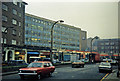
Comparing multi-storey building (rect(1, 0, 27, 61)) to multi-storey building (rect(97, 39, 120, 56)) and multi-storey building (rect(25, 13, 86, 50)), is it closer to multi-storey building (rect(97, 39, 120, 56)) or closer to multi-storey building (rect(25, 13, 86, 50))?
multi-storey building (rect(25, 13, 86, 50))

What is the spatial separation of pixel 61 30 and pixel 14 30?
2304 inches

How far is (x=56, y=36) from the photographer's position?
105438 millimetres

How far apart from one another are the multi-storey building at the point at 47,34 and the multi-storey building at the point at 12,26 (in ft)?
99.1

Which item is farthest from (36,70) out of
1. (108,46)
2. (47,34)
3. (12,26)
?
(108,46)

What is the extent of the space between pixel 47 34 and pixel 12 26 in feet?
160

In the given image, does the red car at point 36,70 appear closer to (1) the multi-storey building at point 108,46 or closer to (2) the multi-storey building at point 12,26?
(2) the multi-storey building at point 12,26

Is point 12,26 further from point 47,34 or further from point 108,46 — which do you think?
point 108,46

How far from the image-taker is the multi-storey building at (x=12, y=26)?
48406 millimetres

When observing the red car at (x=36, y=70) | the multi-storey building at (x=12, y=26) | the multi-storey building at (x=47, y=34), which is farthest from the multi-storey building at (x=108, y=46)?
the red car at (x=36, y=70)

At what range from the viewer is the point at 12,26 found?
51500mm

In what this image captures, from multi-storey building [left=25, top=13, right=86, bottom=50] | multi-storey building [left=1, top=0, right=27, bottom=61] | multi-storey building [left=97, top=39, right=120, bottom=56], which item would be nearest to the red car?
multi-storey building [left=1, top=0, right=27, bottom=61]

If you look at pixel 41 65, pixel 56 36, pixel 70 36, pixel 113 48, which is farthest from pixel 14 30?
pixel 113 48

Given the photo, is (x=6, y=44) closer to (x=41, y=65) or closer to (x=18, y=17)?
(x=18, y=17)

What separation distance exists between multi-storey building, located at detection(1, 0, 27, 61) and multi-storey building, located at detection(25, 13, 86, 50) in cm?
3021
